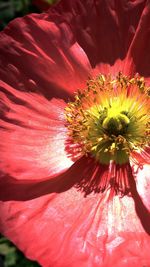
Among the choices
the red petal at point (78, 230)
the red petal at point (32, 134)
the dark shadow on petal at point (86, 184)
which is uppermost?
the red petal at point (32, 134)

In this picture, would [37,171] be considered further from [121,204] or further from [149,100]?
[149,100]

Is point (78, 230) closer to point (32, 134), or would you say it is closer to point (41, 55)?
point (32, 134)

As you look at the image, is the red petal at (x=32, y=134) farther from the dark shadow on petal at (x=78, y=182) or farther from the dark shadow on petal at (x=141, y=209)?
the dark shadow on petal at (x=141, y=209)

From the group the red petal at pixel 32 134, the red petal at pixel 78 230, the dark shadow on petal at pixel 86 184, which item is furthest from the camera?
the red petal at pixel 32 134

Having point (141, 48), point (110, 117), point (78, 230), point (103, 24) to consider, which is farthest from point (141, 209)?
point (103, 24)

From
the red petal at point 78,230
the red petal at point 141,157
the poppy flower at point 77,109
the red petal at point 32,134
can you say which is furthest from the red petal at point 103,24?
the red petal at point 78,230

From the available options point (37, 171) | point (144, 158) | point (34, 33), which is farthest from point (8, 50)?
point (144, 158)

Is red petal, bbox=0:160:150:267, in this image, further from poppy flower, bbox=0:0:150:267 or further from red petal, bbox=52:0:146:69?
red petal, bbox=52:0:146:69
